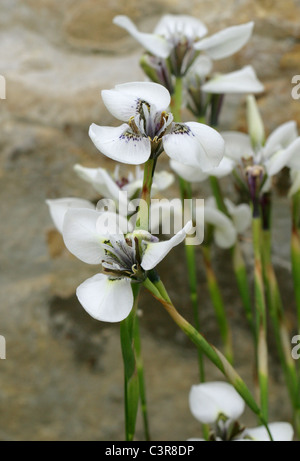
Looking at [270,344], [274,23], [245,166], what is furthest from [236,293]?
[274,23]

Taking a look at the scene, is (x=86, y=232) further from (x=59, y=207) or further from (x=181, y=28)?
(x=181, y=28)

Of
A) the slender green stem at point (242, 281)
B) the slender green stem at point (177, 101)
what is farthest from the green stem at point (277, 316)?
the slender green stem at point (177, 101)

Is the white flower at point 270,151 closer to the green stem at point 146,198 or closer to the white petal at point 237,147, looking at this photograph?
the white petal at point 237,147

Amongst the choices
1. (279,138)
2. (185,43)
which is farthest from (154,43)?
(279,138)

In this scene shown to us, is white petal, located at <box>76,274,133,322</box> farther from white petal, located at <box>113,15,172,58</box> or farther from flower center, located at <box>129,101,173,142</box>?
white petal, located at <box>113,15,172,58</box>

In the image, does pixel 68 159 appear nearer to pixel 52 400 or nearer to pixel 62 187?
pixel 62 187
